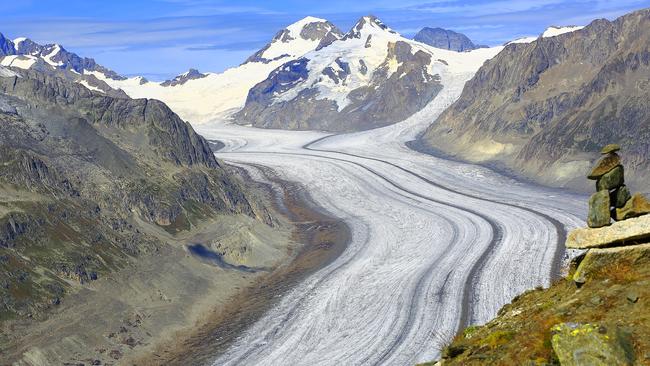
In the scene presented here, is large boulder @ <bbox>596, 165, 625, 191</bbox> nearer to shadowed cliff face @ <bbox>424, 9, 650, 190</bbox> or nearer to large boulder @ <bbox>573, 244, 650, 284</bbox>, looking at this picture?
large boulder @ <bbox>573, 244, 650, 284</bbox>

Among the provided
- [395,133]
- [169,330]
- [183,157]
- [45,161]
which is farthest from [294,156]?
[169,330]

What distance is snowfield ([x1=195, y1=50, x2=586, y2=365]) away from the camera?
3719 cm

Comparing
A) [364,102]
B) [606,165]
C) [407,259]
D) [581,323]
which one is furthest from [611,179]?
[364,102]

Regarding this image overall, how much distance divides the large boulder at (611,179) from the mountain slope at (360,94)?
142680mm

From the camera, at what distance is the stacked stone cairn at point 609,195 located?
17.8m

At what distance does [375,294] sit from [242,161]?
224ft

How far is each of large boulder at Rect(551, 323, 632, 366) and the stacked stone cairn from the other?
4.75 metres

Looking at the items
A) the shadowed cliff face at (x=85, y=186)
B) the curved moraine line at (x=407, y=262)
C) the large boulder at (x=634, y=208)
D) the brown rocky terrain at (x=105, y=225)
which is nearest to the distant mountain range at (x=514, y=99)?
the curved moraine line at (x=407, y=262)

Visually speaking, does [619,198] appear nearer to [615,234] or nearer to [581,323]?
[615,234]

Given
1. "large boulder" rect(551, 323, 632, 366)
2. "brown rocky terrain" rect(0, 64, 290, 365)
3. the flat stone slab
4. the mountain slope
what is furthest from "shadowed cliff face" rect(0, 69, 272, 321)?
the mountain slope

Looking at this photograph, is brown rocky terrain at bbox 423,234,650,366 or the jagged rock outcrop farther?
the jagged rock outcrop

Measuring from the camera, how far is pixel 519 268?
161ft

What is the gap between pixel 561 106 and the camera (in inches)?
4478

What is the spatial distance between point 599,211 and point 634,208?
74cm
